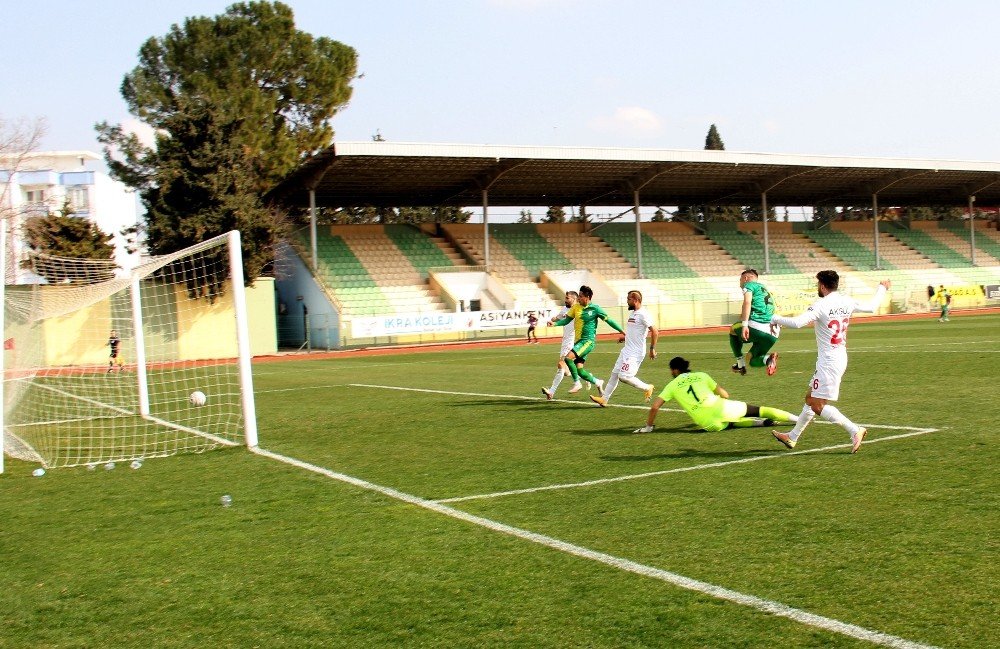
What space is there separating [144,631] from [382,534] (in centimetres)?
205

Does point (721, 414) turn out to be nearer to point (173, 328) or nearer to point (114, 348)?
point (114, 348)

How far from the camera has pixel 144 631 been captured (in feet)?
15.5

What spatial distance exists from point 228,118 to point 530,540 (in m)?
35.7

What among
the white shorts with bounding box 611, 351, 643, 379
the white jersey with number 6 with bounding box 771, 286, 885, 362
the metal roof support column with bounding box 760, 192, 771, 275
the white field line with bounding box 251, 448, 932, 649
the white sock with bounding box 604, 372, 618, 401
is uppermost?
the metal roof support column with bounding box 760, 192, 771, 275

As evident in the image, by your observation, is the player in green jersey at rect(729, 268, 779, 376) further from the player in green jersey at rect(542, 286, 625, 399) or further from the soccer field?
the player in green jersey at rect(542, 286, 625, 399)

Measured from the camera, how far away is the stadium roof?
41531 millimetres

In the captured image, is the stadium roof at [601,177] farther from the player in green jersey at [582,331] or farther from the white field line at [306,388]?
the player in green jersey at [582,331]

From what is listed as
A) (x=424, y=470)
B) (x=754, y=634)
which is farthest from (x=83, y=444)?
(x=754, y=634)

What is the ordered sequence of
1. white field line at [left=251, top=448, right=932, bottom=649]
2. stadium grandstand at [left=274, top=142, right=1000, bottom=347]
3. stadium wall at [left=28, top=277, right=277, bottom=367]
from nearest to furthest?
white field line at [left=251, top=448, right=932, bottom=649]
stadium wall at [left=28, top=277, right=277, bottom=367]
stadium grandstand at [left=274, top=142, right=1000, bottom=347]

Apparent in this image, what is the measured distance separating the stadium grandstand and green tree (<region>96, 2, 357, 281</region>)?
3.41 meters

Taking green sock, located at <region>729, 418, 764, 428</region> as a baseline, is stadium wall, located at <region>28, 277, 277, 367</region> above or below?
above

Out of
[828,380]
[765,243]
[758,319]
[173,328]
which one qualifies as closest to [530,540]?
[828,380]

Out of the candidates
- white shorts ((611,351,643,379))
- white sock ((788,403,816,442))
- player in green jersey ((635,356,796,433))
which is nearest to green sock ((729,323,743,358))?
white shorts ((611,351,643,379))

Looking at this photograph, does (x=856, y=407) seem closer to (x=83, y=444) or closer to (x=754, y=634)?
(x=754, y=634)
